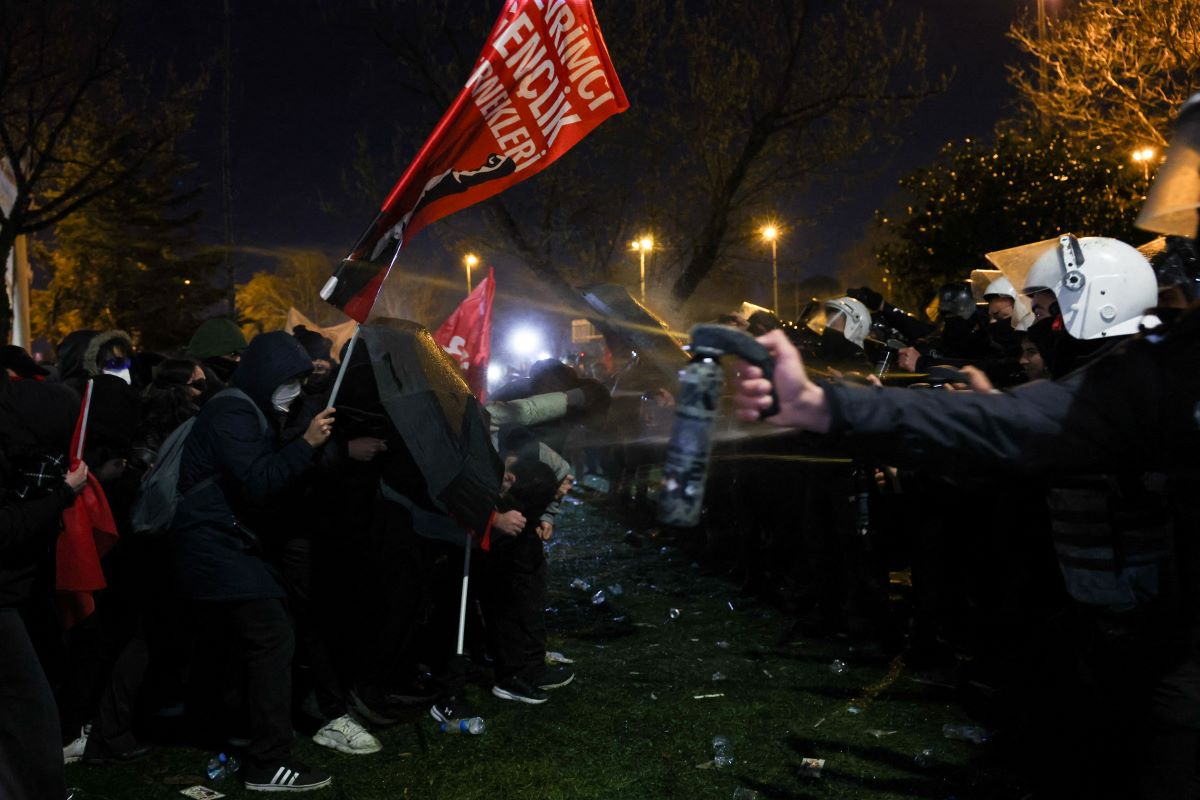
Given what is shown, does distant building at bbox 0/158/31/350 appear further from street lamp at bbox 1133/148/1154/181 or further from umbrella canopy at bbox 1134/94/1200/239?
umbrella canopy at bbox 1134/94/1200/239

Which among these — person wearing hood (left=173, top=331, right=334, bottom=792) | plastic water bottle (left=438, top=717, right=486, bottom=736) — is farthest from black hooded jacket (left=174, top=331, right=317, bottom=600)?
plastic water bottle (left=438, top=717, right=486, bottom=736)

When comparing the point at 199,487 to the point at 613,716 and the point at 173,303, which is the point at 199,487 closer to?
the point at 613,716

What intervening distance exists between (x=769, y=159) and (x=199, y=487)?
1526 centimetres

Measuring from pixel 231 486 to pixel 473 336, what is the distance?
245 centimetres

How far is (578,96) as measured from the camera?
515 cm

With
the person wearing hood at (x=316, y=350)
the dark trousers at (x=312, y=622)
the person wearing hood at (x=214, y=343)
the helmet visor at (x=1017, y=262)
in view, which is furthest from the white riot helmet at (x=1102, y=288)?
the person wearing hood at (x=214, y=343)

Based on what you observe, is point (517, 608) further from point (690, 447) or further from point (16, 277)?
point (16, 277)

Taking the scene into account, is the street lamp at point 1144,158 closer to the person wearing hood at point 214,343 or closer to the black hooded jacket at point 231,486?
the person wearing hood at point 214,343

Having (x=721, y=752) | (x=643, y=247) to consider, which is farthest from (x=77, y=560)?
Result: (x=643, y=247)

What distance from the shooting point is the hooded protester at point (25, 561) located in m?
3.59

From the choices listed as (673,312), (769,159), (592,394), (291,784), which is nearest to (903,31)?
(769,159)

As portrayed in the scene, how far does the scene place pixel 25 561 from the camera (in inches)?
146

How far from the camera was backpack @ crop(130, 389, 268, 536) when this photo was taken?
15.2 ft

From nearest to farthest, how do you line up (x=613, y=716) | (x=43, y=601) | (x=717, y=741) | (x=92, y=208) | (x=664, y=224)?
(x=43, y=601)
(x=717, y=741)
(x=613, y=716)
(x=664, y=224)
(x=92, y=208)
